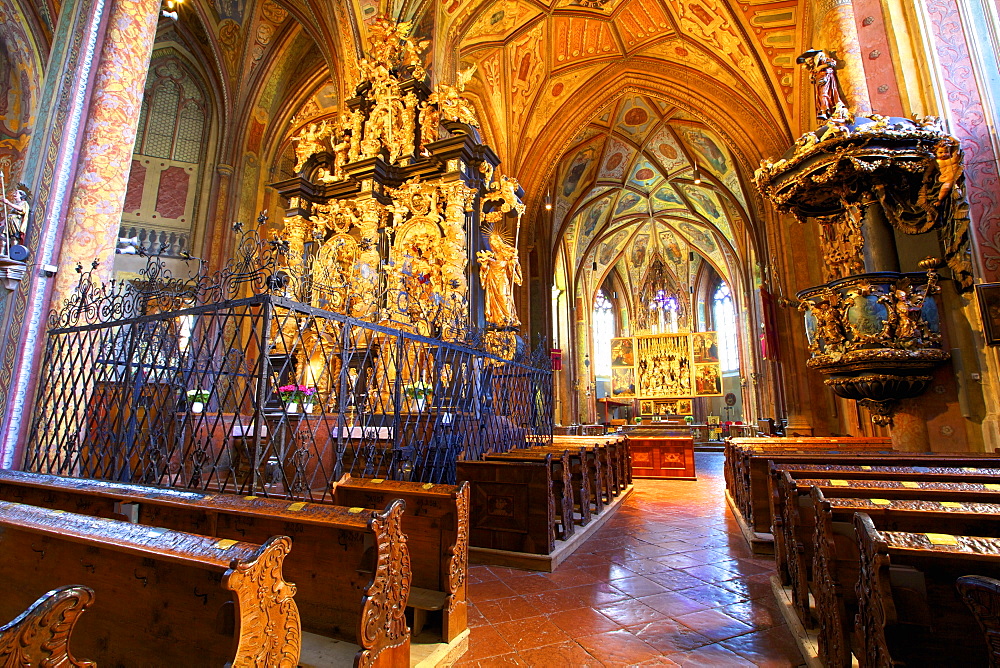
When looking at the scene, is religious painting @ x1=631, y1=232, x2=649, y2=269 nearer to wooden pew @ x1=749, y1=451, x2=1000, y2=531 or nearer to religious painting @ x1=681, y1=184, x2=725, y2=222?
religious painting @ x1=681, y1=184, x2=725, y2=222

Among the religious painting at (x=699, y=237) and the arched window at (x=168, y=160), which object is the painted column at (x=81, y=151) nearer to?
the arched window at (x=168, y=160)

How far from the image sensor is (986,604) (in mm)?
1080

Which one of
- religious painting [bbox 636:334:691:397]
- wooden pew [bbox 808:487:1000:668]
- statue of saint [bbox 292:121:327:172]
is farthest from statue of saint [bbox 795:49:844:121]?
religious painting [bbox 636:334:691:397]

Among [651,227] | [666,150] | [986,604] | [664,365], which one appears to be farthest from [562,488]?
[651,227]

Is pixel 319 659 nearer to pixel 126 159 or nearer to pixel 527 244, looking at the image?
pixel 126 159

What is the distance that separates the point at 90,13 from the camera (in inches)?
183

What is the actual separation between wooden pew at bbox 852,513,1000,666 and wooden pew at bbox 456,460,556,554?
224cm

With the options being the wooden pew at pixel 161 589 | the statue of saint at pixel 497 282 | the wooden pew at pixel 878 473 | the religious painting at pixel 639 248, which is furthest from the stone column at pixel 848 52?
the religious painting at pixel 639 248

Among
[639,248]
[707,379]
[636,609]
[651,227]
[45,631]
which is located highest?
[651,227]

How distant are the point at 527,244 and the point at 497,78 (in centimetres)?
443

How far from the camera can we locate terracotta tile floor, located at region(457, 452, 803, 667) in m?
2.23

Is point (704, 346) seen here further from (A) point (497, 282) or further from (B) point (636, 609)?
(B) point (636, 609)

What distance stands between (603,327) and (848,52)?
823 inches

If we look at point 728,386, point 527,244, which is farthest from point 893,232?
point 728,386
